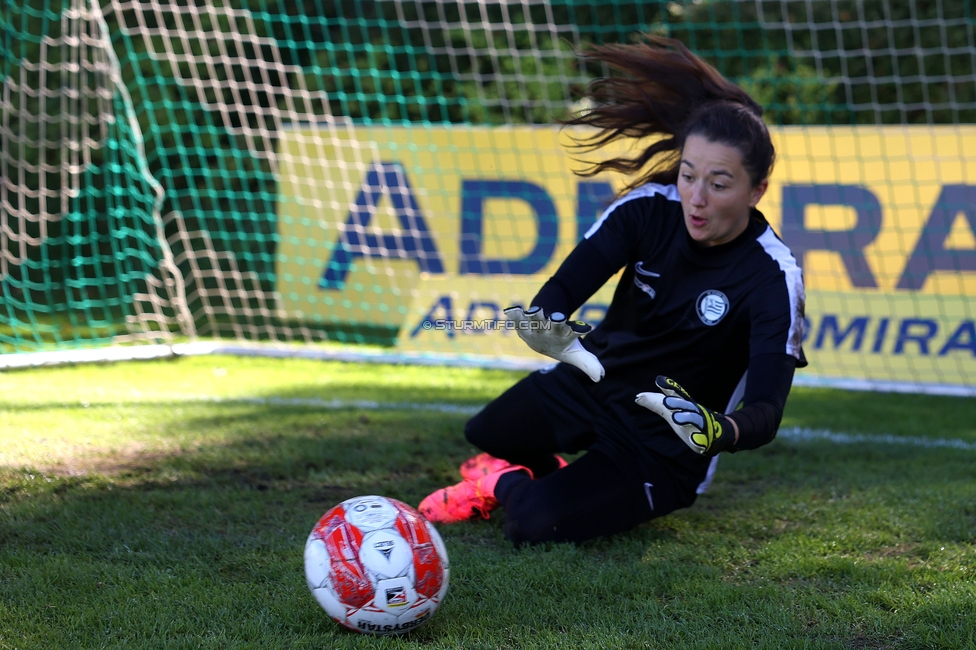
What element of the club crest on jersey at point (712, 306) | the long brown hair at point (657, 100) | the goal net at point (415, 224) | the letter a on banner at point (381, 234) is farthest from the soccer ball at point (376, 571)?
the letter a on banner at point (381, 234)

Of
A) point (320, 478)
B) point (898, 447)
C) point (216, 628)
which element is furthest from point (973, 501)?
point (216, 628)

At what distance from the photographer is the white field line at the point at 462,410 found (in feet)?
16.6

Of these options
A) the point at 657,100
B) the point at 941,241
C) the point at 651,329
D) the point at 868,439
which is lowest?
the point at 868,439

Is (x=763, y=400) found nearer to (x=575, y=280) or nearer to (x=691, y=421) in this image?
(x=691, y=421)

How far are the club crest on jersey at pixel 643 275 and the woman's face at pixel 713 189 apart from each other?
22 centimetres

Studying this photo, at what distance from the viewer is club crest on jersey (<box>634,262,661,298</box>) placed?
11.2 feet

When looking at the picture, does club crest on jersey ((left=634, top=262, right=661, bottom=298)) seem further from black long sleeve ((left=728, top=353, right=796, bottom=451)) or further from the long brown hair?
black long sleeve ((left=728, top=353, right=796, bottom=451))

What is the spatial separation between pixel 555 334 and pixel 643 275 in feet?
2.34

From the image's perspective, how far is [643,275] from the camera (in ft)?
11.3

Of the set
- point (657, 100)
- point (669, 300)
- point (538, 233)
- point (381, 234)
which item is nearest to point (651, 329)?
point (669, 300)

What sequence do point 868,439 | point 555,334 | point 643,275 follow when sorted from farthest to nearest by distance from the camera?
point 868,439 → point 643,275 → point 555,334

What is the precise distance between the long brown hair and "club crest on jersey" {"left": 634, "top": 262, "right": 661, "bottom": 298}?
1.27 ft

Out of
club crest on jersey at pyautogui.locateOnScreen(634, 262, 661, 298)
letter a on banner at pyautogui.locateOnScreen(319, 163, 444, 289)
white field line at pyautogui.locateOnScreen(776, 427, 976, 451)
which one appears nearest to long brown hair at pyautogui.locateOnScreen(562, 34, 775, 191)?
club crest on jersey at pyautogui.locateOnScreen(634, 262, 661, 298)

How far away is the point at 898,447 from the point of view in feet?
16.3
